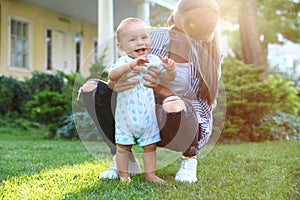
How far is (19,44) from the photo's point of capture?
1048cm

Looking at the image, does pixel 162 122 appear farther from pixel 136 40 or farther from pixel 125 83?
pixel 136 40

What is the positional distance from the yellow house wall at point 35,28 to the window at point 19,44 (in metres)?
0.12

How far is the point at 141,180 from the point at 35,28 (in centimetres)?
935

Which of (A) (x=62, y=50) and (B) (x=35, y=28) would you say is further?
(A) (x=62, y=50)

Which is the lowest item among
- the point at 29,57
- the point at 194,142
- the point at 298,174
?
the point at 298,174

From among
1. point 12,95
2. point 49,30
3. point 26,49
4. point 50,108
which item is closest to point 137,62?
point 50,108

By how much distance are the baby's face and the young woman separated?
0.13 meters

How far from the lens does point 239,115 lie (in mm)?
5773

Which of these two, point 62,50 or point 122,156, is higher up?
point 62,50

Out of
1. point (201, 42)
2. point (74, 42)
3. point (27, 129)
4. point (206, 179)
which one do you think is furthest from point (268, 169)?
point (74, 42)

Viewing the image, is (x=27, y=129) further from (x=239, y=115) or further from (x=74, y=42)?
(x=74, y=42)

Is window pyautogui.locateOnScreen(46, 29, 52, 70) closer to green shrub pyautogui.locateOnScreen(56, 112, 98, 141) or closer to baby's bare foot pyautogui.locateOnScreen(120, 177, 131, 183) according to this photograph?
green shrub pyautogui.locateOnScreen(56, 112, 98, 141)

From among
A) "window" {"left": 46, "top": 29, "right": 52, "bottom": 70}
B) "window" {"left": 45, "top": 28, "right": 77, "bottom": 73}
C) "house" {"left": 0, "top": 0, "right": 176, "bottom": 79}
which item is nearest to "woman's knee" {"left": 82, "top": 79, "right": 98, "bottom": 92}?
"house" {"left": 0, "top": 0, "right": 176, "bottom": 79}

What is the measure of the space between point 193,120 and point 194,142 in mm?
136
